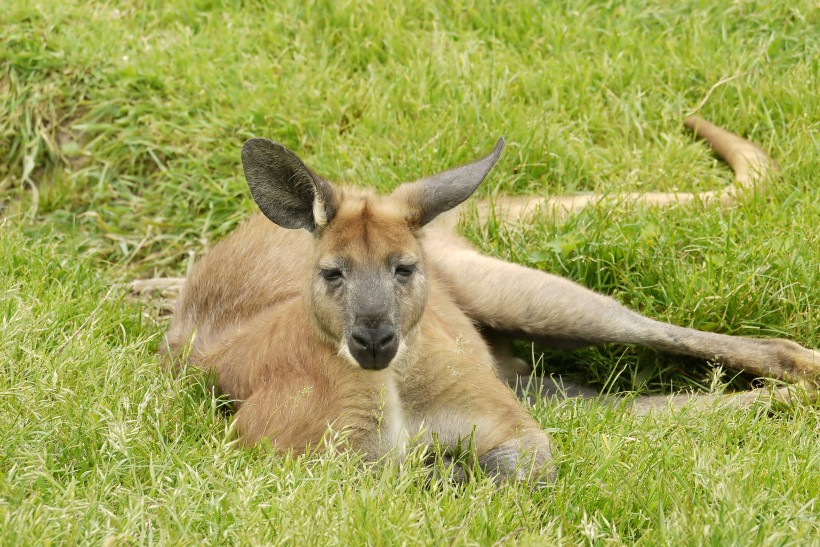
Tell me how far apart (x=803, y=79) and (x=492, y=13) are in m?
1.82

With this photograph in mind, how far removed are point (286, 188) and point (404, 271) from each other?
1.71 ft

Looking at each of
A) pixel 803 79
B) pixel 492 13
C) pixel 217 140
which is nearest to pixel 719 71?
pixel 803 79

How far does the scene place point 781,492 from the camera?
359 centimetres

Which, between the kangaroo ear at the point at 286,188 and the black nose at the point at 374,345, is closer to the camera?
the black nose at the point at 374,345

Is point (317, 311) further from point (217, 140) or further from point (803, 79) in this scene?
point (803, 79)

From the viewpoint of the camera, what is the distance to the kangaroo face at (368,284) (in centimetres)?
386

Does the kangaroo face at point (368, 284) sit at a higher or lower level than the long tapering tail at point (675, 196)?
higher

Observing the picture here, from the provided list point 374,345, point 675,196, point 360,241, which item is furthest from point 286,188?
point 675,196

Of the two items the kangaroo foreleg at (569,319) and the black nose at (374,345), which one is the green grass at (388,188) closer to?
the kangaroo foreleg at (569,319)

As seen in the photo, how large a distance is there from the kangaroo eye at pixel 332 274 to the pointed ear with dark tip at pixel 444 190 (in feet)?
1.27

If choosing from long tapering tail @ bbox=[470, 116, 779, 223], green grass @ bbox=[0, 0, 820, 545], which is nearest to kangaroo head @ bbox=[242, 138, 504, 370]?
green grass @ bbox=[0, 0, 820, 545]

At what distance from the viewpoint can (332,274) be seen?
4.02m

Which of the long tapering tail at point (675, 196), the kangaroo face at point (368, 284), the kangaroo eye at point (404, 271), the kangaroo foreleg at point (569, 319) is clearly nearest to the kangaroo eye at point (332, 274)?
the kangaroo face at point (368, 284)

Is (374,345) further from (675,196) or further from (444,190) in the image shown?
(675,196)
